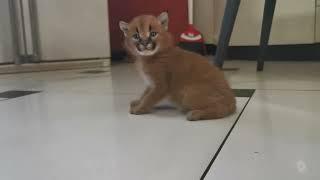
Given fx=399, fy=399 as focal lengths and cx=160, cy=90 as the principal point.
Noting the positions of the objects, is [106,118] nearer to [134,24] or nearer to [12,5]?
[134,24]

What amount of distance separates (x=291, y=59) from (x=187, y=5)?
996 millimetres

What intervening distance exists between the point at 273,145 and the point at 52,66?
7.04ft

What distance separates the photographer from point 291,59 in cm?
269

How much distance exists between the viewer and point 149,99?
104 cm

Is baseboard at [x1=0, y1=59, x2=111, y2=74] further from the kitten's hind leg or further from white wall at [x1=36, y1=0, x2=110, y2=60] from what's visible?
the kitten's hind leg

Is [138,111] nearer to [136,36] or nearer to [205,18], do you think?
[136,36]

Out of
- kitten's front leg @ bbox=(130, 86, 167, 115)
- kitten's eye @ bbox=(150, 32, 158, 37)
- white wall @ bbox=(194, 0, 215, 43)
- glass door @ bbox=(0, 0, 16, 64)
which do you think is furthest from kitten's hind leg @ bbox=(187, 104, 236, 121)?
white wall @ bbox=(194, 0, 215, 43)

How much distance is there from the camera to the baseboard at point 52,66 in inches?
96.4

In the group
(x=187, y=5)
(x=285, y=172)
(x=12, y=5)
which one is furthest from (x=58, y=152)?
(x=187, y=5)

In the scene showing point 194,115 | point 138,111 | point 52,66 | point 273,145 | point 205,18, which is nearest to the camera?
point 273,145

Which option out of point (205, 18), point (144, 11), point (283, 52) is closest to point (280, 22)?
point (283, 52)

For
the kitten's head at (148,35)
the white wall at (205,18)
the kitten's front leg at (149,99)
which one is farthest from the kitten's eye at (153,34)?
the white wall at (205,18)

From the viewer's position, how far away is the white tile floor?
0.60 m

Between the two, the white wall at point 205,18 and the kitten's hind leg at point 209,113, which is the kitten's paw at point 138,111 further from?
the white wall at point 205,18
